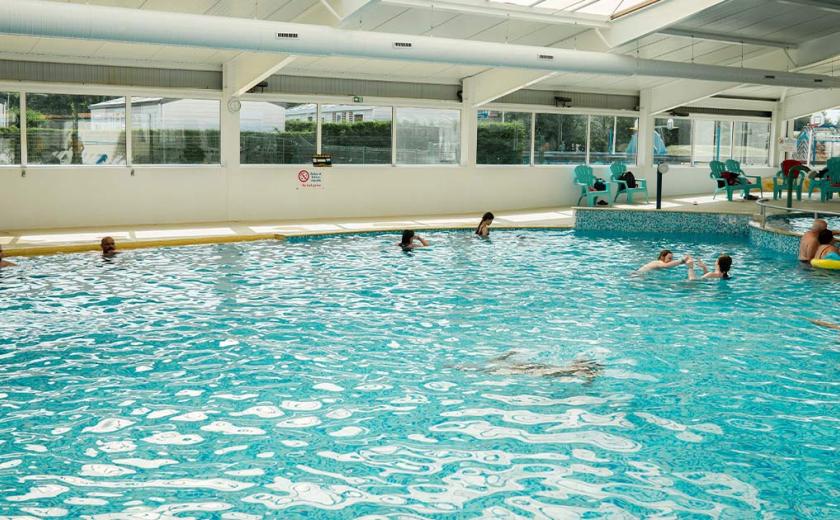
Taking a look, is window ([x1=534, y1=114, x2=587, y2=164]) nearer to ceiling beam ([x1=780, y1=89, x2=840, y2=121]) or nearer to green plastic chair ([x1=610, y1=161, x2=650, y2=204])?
green plastic chair ([x1=610, y1=161, x2=650, y2=204])

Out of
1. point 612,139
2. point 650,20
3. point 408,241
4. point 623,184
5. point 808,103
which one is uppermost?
point 650,20

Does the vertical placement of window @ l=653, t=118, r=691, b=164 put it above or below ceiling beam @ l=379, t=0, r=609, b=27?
below

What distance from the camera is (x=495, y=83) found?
16391 millimetres

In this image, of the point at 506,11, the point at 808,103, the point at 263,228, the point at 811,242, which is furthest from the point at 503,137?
the point at 808,103

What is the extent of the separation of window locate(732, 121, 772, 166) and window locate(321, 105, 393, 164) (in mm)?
10699

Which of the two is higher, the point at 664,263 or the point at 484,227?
the point at 484,227

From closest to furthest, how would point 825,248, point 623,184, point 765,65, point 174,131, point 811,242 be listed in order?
1. point 825,248
2. point 811,242
3. point 174,131
4. point 765,65
5. point 623,184

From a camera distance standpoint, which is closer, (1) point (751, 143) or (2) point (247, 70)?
(2) point (247, 70)

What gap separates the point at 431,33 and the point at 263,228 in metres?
4.25

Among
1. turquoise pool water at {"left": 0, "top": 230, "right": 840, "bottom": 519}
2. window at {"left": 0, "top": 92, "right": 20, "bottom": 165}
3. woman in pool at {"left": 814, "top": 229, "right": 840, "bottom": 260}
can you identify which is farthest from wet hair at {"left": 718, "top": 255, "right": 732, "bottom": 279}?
window at {"left": 0, "top": 92, "right": 20, "bottom": 165}

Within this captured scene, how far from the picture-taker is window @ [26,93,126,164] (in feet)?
44.1

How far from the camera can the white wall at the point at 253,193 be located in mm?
13469

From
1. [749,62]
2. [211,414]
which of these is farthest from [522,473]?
[749,62]

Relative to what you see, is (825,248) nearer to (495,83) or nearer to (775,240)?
(775,240)
